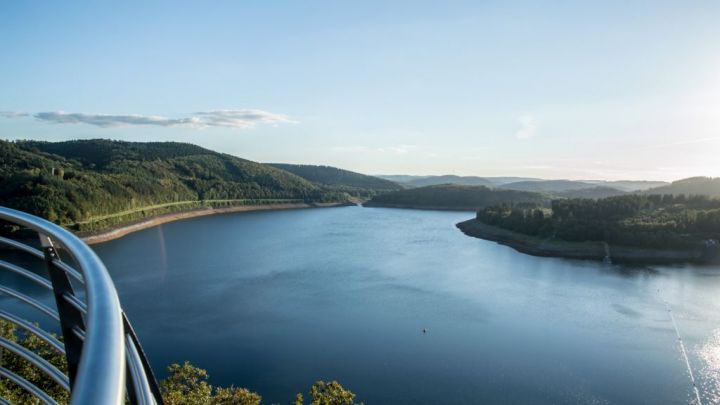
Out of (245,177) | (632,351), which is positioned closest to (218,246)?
(632,351)

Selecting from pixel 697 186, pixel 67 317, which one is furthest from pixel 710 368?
pixel 697 186

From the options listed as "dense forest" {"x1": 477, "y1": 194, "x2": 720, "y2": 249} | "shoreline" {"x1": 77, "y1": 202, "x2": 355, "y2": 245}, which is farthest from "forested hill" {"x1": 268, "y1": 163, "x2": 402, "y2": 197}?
"dense forest" {"x1": 477, "y1": 194, "x2": 720, "y2": 249}

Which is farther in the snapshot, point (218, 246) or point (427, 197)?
point (427, 197)

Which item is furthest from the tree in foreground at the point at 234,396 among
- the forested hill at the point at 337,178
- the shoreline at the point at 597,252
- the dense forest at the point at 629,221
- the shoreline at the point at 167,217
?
the forested hill at the point at 337,178

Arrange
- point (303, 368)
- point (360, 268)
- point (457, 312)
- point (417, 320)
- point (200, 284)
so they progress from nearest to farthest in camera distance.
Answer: point (303, 368) → point (417, 320) → point (457, 312) → point (200, 284) → point (360, 268)

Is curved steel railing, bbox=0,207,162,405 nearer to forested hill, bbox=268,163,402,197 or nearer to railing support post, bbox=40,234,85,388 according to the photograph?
railing support post, bbox=40,234,85,388

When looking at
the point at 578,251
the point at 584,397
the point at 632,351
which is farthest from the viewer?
the point at 578,251

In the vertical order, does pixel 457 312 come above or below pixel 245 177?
below

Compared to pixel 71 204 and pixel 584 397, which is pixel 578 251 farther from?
pixel 71 204
